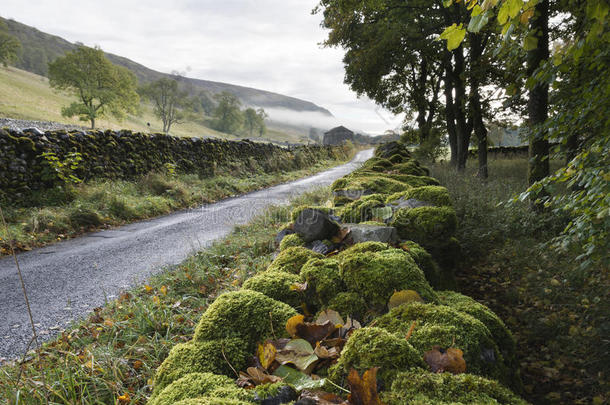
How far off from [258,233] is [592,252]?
4.44 metres

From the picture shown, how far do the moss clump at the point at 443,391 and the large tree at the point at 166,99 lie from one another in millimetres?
80446

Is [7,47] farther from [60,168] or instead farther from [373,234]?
[373,234]

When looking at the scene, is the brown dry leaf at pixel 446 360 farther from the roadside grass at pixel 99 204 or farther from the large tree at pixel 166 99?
the large tree at pixel 166 99

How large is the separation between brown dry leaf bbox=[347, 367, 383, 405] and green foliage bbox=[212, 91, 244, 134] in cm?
10217

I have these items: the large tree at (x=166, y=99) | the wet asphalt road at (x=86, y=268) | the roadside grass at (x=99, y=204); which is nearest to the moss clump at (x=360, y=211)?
the wet asphalt road at (x=86, y=268)

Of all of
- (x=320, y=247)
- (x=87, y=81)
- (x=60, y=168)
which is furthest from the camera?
(x=87, y=81)

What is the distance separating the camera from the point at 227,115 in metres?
97.2

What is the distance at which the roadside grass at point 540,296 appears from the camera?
260 centimetres

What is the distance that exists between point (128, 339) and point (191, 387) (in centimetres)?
200

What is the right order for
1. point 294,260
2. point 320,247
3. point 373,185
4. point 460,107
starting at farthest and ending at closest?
point 460,107 < point 373,185 < point 320,247 < point 294,260

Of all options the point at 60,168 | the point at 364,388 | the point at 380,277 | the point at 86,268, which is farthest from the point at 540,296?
the point at 60,168

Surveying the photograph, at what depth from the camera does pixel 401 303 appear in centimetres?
160

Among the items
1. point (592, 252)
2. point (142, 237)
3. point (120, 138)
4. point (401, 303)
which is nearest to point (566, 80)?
point (592, 252)

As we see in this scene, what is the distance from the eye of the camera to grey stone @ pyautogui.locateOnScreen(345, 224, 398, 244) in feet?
8.25
